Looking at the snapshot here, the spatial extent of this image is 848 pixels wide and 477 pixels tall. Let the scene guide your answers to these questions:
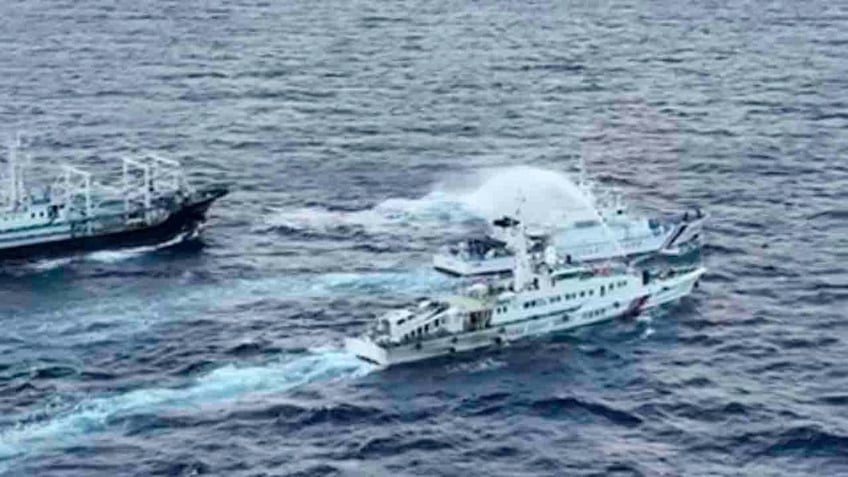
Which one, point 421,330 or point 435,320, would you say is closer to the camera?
point 421,330

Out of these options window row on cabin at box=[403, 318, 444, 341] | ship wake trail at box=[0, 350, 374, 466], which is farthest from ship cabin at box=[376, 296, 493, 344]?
ship wake trail at box=[0, 350, 374, 466]

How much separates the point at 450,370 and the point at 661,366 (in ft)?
67.5

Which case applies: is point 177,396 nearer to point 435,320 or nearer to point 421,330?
point 421,330

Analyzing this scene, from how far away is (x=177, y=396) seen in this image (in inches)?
7219

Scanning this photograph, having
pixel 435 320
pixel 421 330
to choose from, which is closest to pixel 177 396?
pixel 421 330

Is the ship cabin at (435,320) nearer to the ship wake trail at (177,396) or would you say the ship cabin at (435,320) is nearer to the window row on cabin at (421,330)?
the window row on cabin at (421,330)

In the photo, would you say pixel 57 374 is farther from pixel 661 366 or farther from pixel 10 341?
pixel 661 366

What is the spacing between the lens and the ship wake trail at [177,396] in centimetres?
17288

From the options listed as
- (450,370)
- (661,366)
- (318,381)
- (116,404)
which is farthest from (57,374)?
(661,366)

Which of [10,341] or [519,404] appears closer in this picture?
[519,404]

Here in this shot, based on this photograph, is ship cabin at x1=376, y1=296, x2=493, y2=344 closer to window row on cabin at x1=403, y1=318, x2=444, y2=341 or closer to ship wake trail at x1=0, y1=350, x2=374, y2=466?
window row on cabin at x1=403, y1=318, x2=444, y2=341

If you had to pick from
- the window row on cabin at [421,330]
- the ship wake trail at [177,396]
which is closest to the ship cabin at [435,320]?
the window row on cabin at [421,330]

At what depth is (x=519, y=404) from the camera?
182 meters

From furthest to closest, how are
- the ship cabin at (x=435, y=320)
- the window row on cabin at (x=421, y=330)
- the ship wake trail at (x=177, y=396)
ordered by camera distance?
the window row on cabin at (x=421, y=330) → the ship cabin at (x=435, y=320) → the ship wake trail at (x=177, y=396)
